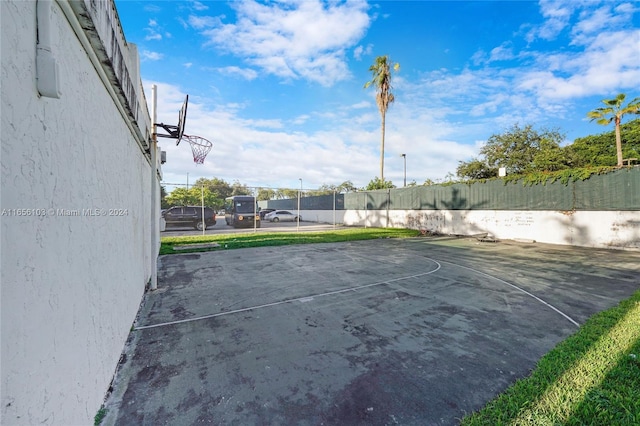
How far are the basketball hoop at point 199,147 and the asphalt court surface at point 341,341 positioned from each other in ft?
11.4

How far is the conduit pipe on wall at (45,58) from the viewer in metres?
1.28

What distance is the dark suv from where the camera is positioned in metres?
16.3

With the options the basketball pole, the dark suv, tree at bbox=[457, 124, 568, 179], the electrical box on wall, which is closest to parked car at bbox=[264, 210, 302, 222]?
the dark suv

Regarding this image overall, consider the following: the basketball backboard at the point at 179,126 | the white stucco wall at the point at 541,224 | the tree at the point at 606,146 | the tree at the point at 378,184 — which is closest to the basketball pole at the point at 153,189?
the basketball backboard at the point at 179,126

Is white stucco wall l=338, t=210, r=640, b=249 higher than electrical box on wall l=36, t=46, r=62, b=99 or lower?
lower

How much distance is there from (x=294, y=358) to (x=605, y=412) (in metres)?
2.39

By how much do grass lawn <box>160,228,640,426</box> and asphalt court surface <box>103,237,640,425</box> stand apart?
141 millimetres

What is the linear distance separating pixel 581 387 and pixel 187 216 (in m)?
17.9

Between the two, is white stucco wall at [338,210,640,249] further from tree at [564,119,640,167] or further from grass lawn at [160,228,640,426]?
tree at [564,119,640,167]

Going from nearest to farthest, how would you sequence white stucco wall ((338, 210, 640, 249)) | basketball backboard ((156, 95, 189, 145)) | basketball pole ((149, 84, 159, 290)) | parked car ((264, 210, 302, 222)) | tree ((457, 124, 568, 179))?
basketball pole ((149, 84, 159, 290)) < basketball backboard ((156, 95, 189, 145)) < white stucco wall ((338, 210, 640, 249)) < tree ((457, 124, 568, 179)) < parked car ((264, 210, 302, 222))

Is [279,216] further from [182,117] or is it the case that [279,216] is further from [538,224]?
[182,117]

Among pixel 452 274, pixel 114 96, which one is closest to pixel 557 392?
pixel 452 274

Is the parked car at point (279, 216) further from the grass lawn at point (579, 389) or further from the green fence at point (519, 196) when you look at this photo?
the grass lawn at point (579, 389)

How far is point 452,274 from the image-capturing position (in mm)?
6113
